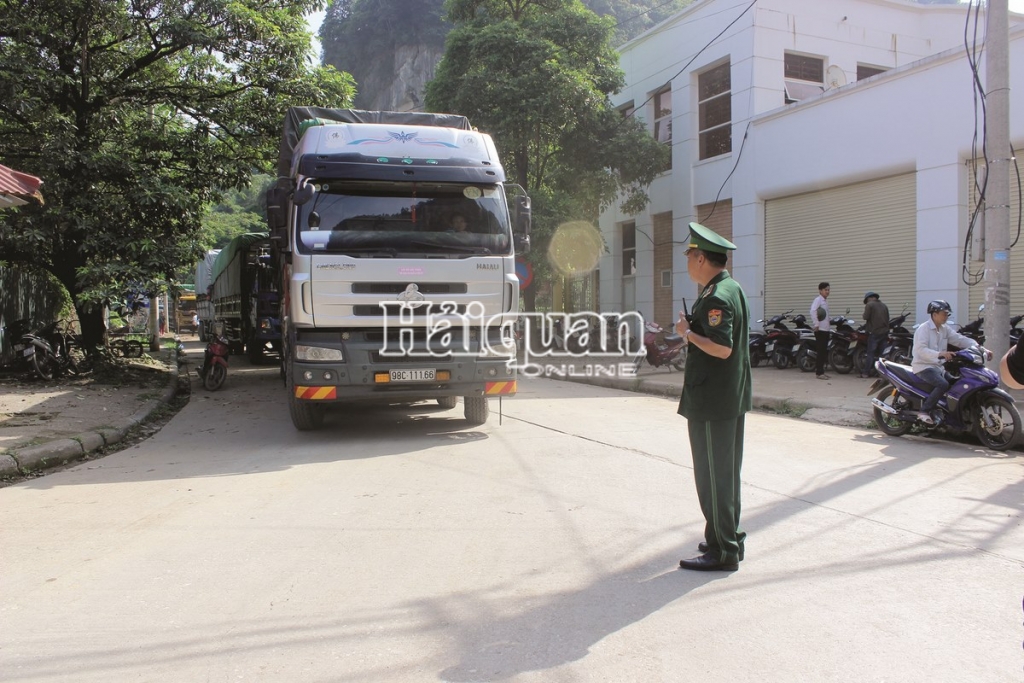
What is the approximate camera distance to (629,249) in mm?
21672

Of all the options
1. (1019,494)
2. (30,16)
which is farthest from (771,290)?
(30,16)

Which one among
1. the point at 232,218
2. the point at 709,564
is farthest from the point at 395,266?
the point at 232,218

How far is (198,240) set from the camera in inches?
485

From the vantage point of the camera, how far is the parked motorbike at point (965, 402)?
22.9 feet

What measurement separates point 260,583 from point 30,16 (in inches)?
438

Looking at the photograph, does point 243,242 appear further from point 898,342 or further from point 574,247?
point 898,342

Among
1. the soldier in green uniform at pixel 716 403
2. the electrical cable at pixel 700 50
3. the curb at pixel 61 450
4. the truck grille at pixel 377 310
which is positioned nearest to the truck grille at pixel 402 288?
the truck grille at pixel 377 310

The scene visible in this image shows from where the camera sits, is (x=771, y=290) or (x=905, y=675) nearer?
(x=905, y=675)

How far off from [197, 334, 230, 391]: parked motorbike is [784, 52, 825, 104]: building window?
13.4m

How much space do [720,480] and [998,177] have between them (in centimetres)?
708

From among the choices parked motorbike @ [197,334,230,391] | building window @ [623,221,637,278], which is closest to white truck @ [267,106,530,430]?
parked motorbike @ [197,334,230,391]

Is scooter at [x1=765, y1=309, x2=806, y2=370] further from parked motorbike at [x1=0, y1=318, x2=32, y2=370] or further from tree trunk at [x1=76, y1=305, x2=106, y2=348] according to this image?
parked motorbike at [x1=0, y1=318, x2=32, y2=370]

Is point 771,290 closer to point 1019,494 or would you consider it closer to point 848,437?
point 848,437

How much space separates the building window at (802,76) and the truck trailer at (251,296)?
12311 mm
